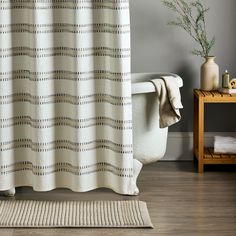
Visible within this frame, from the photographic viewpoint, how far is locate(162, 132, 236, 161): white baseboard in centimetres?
489

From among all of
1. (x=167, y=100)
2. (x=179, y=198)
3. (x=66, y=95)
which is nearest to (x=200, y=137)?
(x=167, y=100)

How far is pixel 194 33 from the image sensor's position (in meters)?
4.78

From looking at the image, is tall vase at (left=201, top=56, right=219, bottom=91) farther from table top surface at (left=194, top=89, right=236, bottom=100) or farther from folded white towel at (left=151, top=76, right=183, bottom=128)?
folded white towel at (left=151, top=76, right=183, bottom=128)

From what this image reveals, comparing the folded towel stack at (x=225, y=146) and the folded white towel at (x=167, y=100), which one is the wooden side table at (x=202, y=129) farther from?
the folded white towel at (x=167, y=100)

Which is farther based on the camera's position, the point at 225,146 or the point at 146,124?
the point at 225,146

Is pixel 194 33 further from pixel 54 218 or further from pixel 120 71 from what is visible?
pixel 54 218

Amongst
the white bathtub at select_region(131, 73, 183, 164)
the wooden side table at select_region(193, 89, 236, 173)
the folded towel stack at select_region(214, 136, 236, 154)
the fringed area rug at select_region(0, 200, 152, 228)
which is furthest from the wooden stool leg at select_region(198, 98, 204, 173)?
the fringed area rug at select_region(0, 200, 152, 228)

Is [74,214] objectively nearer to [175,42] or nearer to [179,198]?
[179,198]

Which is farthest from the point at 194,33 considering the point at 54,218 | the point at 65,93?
the point at 54,218

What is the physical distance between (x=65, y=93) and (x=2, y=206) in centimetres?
69

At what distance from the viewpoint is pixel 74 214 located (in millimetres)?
3688

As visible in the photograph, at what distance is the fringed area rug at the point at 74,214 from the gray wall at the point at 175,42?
126 centimetres

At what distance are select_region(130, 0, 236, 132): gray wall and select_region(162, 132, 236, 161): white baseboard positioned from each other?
161 mm

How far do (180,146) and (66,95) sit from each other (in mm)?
1392
